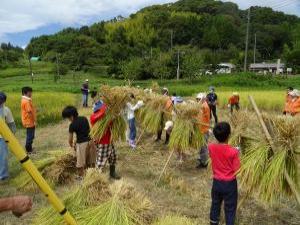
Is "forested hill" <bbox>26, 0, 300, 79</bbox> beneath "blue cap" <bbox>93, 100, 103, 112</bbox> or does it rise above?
above

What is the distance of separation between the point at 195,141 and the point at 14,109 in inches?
443

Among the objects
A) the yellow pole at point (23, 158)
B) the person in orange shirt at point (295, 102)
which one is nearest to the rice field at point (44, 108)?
the person in orange shirt at point (295, 102)

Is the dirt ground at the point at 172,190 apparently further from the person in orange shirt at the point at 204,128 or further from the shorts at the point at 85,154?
the shorts at the point at 85,154

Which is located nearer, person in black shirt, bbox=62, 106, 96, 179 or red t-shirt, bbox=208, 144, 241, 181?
red t-shirt, bbox=208, 144, 241, 181

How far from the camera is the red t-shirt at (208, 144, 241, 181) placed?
4.61m

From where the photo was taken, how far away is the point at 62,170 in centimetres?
727

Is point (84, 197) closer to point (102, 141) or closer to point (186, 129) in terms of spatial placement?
point (102, 141)

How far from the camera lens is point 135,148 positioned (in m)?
10.7

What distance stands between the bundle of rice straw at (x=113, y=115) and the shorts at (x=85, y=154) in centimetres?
31

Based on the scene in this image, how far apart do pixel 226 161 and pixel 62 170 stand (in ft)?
11.6

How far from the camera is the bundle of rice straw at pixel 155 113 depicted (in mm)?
10843

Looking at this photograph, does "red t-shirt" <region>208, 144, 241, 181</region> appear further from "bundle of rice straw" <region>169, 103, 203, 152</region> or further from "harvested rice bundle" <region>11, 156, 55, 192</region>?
"harvested rice bundle" <region>11, 156, 55, 192</region>

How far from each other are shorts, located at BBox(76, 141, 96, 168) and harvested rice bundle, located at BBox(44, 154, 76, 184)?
0.44 metres

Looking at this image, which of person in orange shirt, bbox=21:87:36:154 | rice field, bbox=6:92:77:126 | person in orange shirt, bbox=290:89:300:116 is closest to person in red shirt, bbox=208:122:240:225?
person in orange shirt, bbox=21:87:36:154
